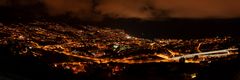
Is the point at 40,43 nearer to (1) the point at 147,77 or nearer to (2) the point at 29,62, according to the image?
(2) the point at 29,62

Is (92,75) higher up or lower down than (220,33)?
lower down

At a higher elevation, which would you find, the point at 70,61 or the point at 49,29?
the point at 49,29

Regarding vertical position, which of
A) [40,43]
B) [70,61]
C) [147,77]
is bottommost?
[147,77]

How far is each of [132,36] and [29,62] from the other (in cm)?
155

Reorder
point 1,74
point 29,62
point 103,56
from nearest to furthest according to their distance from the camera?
point 1,74, point 29,62, point 103,56

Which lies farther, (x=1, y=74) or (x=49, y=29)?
(x=49, y=29)

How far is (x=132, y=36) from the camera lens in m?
4.40

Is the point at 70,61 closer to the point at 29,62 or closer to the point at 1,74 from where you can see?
the point at 29,62

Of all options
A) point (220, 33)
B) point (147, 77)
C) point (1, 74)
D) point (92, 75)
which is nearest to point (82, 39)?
point (92, 75)

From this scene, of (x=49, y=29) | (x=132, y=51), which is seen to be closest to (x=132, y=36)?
(x=132, y=51)

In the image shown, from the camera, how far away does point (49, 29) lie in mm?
4242

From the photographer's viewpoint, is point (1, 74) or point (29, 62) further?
point (29, 62)

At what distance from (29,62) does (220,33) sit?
9.10ft

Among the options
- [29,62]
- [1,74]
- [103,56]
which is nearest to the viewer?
[1,74]
